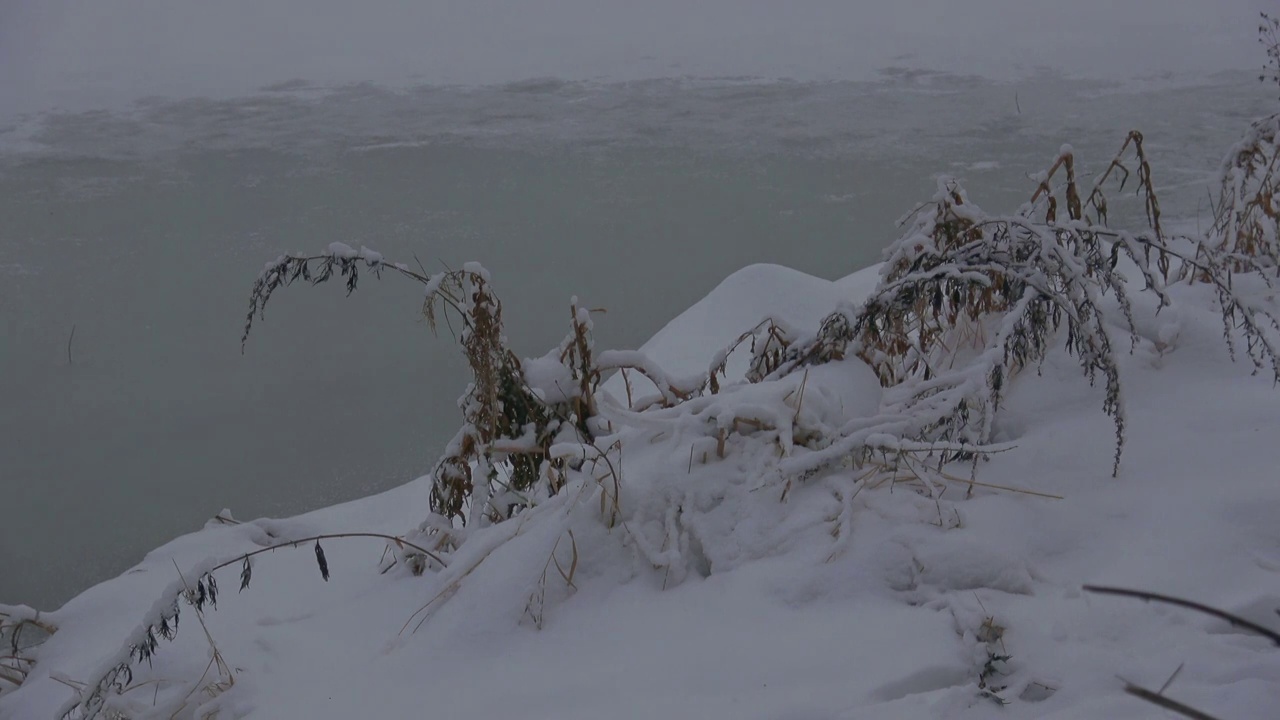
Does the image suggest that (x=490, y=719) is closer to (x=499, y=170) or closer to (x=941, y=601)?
(x=941, y=601)

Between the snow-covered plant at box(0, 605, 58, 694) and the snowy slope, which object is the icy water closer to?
the snow-covered plant at box(0, 605, 58, 694)

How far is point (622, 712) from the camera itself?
4.16 feet

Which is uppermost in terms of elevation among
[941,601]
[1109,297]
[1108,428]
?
[1109,297]

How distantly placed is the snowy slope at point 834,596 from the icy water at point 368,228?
125 cm

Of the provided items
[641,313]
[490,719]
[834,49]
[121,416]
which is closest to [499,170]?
[641,313]

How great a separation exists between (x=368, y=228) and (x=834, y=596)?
3.74m

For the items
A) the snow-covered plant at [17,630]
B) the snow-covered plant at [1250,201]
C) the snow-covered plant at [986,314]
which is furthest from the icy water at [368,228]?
the snow-covered plant at [1250,201]

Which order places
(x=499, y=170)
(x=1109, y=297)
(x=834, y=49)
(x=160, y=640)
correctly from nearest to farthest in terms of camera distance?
(x=160, y=640) → (x=1109, y=297) → (x=499, y=170) → (x=834, y=49)

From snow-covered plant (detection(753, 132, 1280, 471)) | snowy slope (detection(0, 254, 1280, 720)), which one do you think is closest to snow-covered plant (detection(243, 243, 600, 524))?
snowy slope (detection(0, 254, 1280, 720))

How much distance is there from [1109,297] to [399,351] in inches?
98.1

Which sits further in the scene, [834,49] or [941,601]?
[834,49]

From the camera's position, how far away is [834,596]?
1.43 meters

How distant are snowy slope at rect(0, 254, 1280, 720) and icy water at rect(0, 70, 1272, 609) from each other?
1248 millimetres

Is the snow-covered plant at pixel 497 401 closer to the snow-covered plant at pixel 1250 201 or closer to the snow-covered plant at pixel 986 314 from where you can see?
the snow-covered plant at pixel 986 314
